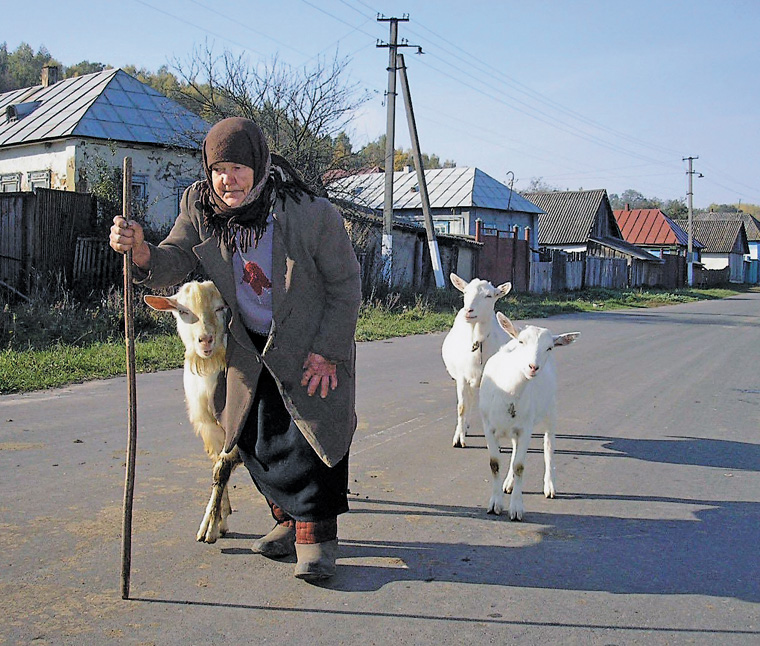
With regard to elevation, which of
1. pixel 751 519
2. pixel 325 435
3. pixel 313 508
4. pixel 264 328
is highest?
pixel 264 328

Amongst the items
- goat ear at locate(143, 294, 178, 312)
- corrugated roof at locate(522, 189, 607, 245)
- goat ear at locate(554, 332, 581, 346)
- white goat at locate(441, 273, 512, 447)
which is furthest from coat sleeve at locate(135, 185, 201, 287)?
corrugated roof at locate(522, 189, 607, 245)

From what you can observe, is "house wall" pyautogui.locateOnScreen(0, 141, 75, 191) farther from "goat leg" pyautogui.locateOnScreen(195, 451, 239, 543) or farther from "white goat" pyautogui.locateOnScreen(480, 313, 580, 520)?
"goat leg" pyautogui.locateOnScreen(195, 451, 239, 543)

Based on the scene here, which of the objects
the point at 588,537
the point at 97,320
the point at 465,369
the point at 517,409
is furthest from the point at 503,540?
the point at 97,320

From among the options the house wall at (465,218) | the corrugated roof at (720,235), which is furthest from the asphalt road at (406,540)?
the corrugated roof at (720,235)

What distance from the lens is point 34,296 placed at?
14.3 meters

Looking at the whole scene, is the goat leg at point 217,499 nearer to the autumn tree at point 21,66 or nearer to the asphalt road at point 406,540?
the asphalt road at point 406,540

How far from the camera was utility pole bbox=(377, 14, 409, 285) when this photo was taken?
77.1 feet

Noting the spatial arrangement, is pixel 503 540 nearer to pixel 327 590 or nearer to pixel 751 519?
pixel 327 590

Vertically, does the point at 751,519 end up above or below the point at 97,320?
below

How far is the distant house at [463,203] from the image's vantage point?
42.9 m

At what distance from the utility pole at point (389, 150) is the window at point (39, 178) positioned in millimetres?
9403

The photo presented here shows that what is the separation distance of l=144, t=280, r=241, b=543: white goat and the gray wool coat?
231 millimetres

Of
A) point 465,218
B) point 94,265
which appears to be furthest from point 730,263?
point 94,265

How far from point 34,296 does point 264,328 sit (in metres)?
11.5
